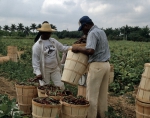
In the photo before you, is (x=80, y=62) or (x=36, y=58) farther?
(x=36, y=58)

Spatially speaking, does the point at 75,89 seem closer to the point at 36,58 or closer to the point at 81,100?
the point at 36,58

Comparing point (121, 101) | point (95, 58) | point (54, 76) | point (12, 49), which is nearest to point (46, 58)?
point (54, 76)

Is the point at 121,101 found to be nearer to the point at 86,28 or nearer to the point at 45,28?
the point at 45,28

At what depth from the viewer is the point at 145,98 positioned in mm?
4441

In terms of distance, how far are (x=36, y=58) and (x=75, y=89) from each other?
2919 millimetres

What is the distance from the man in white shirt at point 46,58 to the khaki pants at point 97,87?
92 cm

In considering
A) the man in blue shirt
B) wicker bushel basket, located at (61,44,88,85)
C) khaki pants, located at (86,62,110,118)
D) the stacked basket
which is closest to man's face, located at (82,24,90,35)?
the man in blue shirt

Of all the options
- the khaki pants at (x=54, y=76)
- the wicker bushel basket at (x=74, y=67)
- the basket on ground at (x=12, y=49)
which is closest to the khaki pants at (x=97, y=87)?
the wicker bushel basket at (x=74, y=67)

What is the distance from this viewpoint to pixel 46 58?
5305mm

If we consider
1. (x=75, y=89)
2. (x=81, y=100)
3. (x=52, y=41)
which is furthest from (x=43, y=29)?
(x=75, y=89)

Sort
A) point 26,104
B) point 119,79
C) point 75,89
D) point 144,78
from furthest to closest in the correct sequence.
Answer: point 119,79 → point 75,89 → point 26,104 → point 144,78

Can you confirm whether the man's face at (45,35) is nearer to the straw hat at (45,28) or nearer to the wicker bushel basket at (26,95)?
the straw hat at (45,28)

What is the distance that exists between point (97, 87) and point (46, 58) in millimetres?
1206

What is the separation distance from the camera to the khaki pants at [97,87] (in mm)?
4566
